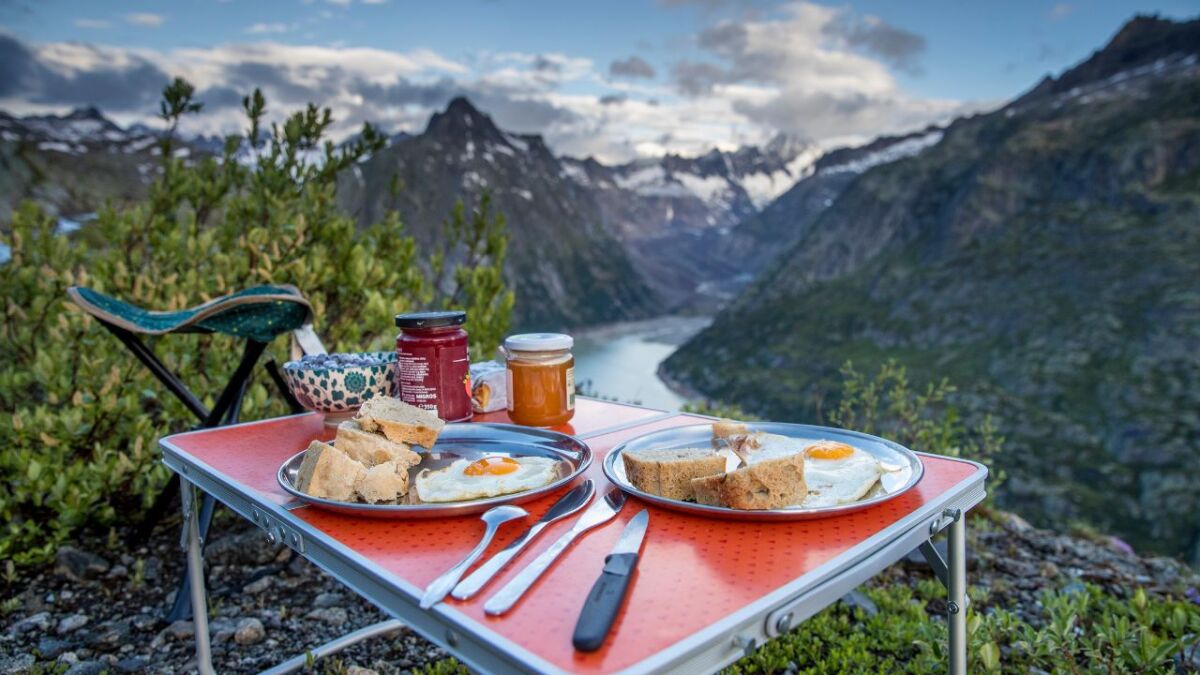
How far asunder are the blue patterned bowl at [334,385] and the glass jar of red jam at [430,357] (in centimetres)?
11

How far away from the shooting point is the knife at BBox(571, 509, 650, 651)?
108 centimetres

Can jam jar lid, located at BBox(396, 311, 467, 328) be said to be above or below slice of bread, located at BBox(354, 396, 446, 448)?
above

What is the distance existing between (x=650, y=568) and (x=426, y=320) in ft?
4.36

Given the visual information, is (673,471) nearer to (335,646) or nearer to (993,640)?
(993,640)

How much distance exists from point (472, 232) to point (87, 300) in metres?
3.20

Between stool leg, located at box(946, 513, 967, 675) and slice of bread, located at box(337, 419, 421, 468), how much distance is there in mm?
1383

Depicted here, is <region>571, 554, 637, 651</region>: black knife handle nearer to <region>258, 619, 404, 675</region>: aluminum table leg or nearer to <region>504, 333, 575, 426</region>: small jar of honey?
<region>504, 333, 575, 426</region>: small jar of honey

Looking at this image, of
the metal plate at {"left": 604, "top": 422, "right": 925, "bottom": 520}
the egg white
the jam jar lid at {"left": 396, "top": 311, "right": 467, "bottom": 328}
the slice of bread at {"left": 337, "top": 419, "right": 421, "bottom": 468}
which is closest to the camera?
the metal plate at {"left": 604, "top": 422, "right": 925, "bottom": 520}

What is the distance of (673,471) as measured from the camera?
1.75 meters

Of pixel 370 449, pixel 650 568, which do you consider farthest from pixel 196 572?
pixel 650 568

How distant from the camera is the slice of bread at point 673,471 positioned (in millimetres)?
1742

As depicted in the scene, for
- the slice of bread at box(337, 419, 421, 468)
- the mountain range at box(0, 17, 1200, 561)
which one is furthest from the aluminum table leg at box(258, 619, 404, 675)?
the mountain range at box(0, 17, 1200, 561)

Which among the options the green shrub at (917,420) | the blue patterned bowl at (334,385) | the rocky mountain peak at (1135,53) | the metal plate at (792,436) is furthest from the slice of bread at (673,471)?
the rocky mountain peak at (1135,53)

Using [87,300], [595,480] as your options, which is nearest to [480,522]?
[595,480]
